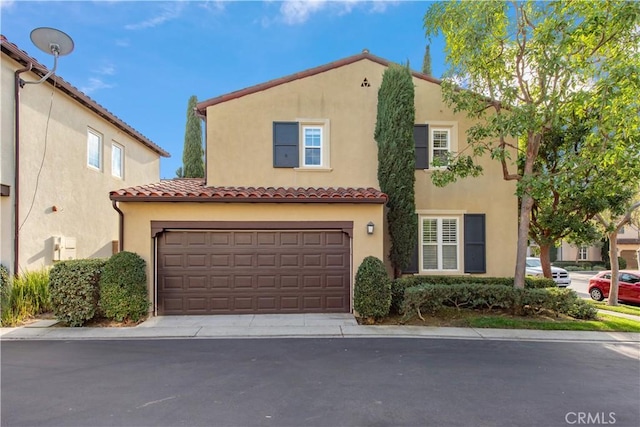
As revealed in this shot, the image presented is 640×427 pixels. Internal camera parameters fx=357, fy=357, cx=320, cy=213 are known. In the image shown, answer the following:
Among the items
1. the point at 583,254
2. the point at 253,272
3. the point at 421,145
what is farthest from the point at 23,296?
the point at 583,254

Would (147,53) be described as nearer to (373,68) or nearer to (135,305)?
(373,68)

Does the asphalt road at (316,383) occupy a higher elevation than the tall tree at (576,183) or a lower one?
lower

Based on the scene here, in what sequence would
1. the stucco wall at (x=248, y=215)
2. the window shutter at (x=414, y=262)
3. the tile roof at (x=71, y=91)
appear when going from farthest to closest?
the window shutter at (x=414, y=262) < the stucco wall at (x=248, y=215) < the tile roof at (x=71, y=91)

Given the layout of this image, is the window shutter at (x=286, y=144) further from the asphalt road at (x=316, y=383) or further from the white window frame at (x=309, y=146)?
the asphalt road at (x=316, y=383)

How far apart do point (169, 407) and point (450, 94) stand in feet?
33.1

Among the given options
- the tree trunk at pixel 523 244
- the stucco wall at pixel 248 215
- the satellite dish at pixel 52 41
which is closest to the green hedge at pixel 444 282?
the tree trunk at pixel 523 244

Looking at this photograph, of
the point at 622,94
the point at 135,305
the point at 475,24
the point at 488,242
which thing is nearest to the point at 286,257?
the point at 135,305

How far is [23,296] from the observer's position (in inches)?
350

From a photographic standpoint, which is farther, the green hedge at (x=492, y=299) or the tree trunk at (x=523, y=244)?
the tree trunk at (x=523, y=244)

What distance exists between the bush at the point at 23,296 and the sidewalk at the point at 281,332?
0.50 metres

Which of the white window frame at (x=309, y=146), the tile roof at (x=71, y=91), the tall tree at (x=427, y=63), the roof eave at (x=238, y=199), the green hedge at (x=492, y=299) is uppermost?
the tall tree at (x=427, y=63)

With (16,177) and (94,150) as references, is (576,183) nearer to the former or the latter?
(16,177)

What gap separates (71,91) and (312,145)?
7681 mm

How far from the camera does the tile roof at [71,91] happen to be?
8889mm
